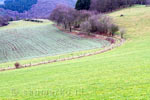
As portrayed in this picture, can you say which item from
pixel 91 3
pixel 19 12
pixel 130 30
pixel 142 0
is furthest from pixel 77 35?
pixel 19 12

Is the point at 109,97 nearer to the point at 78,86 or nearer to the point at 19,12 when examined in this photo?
the point at 78,86

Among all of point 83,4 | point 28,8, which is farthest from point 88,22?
point 28,8

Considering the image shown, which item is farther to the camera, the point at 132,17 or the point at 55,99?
the point at 132,17

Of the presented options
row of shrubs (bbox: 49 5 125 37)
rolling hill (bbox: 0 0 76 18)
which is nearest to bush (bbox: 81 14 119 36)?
row of shrubs (bbox: 49 5 125 37)

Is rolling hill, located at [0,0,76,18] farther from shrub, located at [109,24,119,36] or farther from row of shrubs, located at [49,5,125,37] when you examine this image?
shrub, located at [109,24,119,36]

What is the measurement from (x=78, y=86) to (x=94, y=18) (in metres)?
57.7

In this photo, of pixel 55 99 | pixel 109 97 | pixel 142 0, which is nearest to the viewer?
pixel 109 97

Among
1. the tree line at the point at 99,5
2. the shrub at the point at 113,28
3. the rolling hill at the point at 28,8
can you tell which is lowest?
the shrub at the point at 113,28

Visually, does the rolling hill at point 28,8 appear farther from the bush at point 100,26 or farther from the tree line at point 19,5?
the bush at point 100,26

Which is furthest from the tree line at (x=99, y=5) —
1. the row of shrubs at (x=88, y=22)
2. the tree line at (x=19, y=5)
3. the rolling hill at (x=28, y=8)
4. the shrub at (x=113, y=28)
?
the tree line at (x=19, y=5)

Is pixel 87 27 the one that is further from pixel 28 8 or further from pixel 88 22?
pixel 28 8

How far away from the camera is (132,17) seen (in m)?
80.2

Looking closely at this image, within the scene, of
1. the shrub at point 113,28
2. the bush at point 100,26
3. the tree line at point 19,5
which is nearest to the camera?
the shrub at point 113,28

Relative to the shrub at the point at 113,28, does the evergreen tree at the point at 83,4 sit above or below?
above
